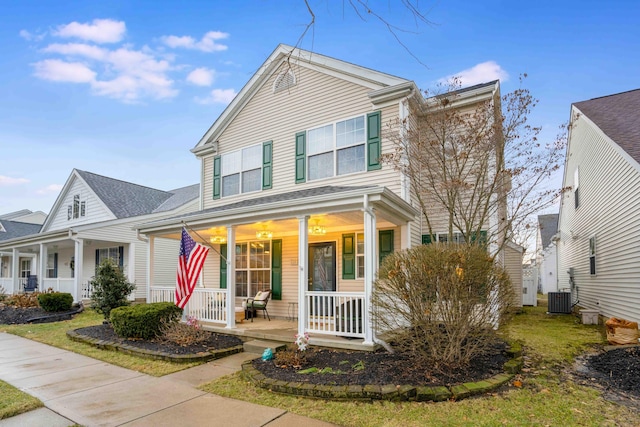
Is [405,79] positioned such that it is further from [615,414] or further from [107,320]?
[107,320]

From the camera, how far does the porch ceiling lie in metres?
6.68

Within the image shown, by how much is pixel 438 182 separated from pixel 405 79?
8.45 ft

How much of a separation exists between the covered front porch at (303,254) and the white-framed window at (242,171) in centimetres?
155

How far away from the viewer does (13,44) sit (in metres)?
6.98

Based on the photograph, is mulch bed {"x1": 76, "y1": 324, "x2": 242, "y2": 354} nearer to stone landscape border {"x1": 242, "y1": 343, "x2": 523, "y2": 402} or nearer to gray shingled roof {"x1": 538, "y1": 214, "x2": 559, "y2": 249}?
stone landscape border {"x1": 242, "y1": 343, "x2": 523, "y2": 402}

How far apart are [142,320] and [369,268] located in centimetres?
482

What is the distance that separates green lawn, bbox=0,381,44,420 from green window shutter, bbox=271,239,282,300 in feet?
20.4

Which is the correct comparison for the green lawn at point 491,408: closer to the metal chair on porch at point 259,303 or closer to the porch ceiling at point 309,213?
the porch ceiling at point 309,213

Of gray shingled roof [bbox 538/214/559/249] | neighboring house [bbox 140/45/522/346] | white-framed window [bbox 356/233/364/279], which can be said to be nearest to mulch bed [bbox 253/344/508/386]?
neighboring house [bbox 140/45/522/346]

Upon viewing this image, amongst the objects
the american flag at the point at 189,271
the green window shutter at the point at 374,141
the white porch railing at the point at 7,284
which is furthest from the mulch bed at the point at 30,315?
the green window shutter at the point at 374,141

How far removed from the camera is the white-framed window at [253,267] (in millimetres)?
10984

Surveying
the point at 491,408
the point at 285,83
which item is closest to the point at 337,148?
the point at 285,83

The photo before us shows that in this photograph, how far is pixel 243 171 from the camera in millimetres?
11500

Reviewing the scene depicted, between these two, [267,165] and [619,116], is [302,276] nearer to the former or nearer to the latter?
[267,165]
